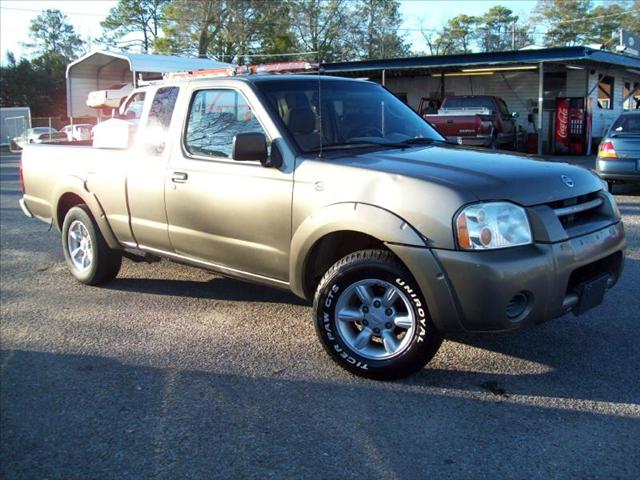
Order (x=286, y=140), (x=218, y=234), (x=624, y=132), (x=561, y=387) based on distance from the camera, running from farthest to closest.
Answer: (x=624, y=132)
(x=218, y=234)
(x=286, y=140)
(x=561, y=387)

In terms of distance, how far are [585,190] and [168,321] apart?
328 cm

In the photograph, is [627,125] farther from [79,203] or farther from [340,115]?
[79,203]

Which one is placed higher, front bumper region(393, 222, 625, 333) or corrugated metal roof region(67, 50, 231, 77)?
corrugated metal roof region(67, 50, 231, 77)

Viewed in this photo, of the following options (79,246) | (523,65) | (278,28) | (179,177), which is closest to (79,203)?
(79,246)

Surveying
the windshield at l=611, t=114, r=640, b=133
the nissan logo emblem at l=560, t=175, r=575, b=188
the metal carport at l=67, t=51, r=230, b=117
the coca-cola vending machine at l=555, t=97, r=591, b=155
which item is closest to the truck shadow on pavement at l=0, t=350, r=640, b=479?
the nissan logo emblem at l=560, t=175, r=575, b=188

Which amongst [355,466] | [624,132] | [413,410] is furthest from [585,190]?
[624,132]

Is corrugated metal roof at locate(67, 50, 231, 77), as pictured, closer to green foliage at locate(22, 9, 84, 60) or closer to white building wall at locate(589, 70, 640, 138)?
white building wall at locate(589, 70, 640, 138)

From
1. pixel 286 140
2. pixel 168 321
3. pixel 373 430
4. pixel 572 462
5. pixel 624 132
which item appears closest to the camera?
pixel 572 462

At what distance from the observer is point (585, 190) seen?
404cm

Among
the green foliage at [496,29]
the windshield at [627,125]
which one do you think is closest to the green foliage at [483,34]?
the green foliage at [496,29]

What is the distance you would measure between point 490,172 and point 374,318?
1.13 metres

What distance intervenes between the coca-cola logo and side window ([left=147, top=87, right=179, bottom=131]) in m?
20.4

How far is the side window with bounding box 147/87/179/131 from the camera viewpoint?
5277 millimetres

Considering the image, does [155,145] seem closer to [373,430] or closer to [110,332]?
[110,332]
